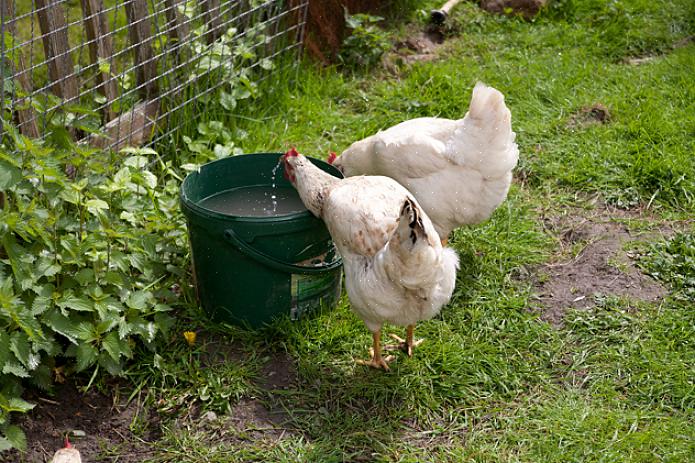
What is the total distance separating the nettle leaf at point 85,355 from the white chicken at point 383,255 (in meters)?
1.16

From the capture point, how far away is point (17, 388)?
3.03 m

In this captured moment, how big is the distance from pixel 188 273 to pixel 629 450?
232cm

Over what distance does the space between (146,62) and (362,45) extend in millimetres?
2209

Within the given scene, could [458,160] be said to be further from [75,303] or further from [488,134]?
[75,303]

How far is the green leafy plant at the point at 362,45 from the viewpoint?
6.04 meters

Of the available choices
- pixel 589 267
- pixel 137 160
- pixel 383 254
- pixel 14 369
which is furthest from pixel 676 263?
pixel 14 369

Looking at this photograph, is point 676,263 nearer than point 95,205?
No

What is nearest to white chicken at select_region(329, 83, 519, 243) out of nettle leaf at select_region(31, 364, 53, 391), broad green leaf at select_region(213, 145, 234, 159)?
broad green leaf at select_region(213, 145, 234, 159)

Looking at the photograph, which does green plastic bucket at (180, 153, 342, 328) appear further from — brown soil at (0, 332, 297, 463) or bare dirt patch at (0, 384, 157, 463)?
bare dirt patch at (0, 384, 157, 463)

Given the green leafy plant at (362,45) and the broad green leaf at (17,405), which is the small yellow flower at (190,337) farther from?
the green leafy plant at (362,45)

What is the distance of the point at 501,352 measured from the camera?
3.63 meters

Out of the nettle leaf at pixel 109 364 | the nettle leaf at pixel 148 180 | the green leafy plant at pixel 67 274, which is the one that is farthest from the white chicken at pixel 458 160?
the nettle leaf at pixel 109 364

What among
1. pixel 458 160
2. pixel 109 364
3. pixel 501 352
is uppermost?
pixel 458 160

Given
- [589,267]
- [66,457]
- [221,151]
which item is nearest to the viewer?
[66,457]
